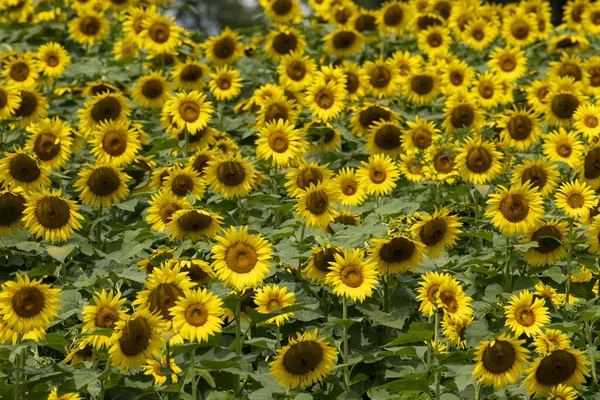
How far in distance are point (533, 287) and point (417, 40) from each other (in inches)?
196

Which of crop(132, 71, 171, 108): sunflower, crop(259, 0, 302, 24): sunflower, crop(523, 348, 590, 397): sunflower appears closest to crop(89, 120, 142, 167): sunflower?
crop(132, 71, 171, 108): sunflower

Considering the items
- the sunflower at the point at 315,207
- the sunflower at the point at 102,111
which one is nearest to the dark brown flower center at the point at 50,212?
the sunflower at the point at 315,207

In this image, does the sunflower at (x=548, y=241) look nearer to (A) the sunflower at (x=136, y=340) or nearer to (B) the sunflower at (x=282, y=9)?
(A) the sunflower at (x=136, y=340)

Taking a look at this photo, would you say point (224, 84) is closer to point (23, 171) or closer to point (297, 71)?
point (297, 71)

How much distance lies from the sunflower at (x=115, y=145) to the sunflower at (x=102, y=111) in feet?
1.56

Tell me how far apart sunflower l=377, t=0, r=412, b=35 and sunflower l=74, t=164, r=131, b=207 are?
448 cm

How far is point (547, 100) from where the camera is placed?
8992 mm

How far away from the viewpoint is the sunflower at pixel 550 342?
5.58 meters

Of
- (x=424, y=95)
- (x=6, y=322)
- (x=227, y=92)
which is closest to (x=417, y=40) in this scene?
(x=424, y=95)

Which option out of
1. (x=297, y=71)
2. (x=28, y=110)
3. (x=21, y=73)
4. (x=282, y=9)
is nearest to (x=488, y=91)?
(x=297, y=71)

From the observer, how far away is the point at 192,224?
21.1 ft

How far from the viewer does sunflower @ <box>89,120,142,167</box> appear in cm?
779

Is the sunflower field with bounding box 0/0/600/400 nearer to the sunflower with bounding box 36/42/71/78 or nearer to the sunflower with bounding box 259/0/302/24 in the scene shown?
the sunflower with bounding box 36/42/71/78

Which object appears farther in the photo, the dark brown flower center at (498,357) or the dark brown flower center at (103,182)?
the dark brown flower center at (103,182)
